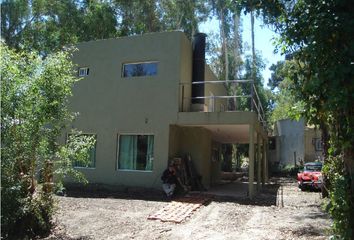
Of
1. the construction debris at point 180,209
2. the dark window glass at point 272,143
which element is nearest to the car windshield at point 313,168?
the construction debris at point 180,209

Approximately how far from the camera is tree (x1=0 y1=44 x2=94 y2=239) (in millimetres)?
7824

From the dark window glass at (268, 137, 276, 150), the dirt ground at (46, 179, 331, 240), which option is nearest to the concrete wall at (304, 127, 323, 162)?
the dark window glass at (268, 137, 276, 150)

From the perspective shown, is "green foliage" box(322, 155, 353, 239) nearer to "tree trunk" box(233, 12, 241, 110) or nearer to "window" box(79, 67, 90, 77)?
"window" box(79, 67, 90, 77)

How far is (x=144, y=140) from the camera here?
53.6ft

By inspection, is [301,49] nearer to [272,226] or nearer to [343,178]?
[343,178]

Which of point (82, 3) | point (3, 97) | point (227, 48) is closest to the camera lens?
point (3, 97)

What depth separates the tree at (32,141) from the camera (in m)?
7.82

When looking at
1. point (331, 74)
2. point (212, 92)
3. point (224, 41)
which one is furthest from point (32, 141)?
point (224, 41)

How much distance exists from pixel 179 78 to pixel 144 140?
107 inches

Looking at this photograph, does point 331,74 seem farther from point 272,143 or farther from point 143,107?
point 272,143

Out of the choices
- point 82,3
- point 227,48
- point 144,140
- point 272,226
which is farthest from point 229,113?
point 227,48

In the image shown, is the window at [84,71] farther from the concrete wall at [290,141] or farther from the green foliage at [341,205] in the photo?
the concrete wall at [290,141]

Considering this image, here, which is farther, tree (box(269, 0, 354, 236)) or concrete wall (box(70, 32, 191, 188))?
concrete wall (box(70, 32, 191, 188))

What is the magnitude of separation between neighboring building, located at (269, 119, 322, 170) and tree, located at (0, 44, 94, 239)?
84.5 feet
